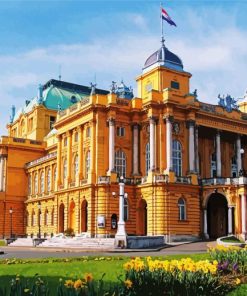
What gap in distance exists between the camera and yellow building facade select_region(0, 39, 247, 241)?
54.8 m

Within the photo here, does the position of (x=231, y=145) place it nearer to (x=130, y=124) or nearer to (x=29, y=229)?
(x=130, y=124)

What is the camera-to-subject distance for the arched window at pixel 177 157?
5785 centimetres

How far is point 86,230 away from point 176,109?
18.2 m

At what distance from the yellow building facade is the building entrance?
0.12 m

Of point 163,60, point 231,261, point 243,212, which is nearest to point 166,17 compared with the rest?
point 163,60

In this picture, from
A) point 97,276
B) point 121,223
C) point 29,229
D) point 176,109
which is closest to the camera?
point 97,276

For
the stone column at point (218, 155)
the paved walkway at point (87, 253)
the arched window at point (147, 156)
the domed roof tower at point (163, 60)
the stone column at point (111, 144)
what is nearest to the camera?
the paved walkway at point (87, 253)

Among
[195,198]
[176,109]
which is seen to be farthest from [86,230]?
[176,109]

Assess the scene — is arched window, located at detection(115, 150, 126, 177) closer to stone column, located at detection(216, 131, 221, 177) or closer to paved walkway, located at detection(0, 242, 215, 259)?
stone column, located at detection(216, 131, 221, 177)

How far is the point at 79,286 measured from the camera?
9.47 m

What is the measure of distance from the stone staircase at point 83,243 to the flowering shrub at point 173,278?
30.6 metres

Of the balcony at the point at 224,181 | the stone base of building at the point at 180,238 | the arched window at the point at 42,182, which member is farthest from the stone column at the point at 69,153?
the balcony at the point at 224,181

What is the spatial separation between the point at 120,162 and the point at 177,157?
22.7 feet

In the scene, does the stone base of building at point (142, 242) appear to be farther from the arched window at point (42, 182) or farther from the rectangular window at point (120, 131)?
the arched window at point (42, 182)
